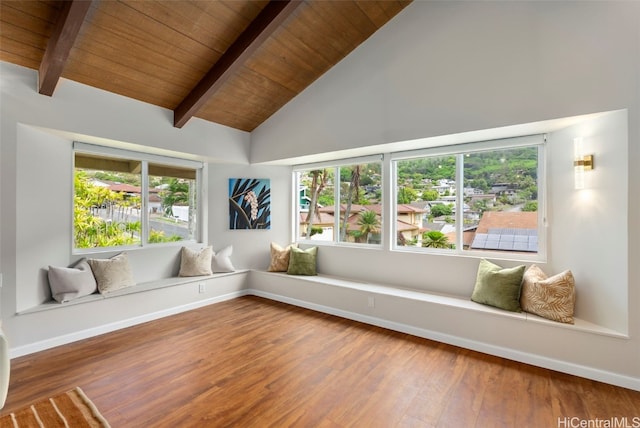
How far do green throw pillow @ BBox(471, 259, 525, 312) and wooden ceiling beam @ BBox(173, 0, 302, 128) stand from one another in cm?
326

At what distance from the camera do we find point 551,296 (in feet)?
8.66

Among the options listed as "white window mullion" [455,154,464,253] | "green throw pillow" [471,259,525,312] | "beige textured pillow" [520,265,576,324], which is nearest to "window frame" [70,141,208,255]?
"white window mullion" [455,154,464,253]

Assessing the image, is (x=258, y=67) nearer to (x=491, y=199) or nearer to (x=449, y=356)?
(x=491, y=199)

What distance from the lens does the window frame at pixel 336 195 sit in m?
4.09

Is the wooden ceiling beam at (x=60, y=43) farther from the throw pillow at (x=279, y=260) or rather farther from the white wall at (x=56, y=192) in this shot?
the throw pillow at (x=279, y=260)

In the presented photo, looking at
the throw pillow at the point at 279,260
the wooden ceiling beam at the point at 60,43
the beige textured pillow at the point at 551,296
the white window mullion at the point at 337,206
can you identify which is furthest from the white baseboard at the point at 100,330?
the beige textured pillow at the point at 551,296

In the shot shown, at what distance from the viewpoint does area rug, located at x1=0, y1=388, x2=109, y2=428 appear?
5.98 feet

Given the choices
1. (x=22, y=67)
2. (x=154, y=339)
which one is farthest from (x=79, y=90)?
(x=154, y=339)

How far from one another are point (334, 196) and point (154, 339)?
303 centimetres

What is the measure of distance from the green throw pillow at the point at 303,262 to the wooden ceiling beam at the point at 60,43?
11.1 feet

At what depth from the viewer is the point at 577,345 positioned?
245 cm

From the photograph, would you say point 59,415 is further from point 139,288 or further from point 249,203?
point 249,203

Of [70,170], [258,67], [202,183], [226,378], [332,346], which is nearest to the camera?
[226,378]

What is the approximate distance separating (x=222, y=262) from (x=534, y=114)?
4.36m
